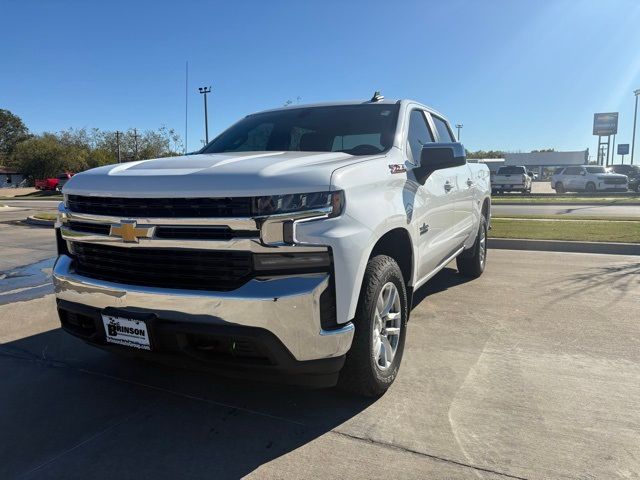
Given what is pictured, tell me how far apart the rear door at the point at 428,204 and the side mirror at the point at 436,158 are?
3.7 inches

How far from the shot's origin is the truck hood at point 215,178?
2580 millimetres

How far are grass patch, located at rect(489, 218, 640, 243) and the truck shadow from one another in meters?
7.72

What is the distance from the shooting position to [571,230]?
35.0 feet

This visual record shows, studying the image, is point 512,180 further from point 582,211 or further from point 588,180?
point 582,211

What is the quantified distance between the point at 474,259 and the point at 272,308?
15.2 ft

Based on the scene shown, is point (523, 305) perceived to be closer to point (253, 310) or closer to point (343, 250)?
point (343, 250)

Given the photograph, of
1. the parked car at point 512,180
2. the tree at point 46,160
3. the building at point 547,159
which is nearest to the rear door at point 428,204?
the parked car at point 512,180

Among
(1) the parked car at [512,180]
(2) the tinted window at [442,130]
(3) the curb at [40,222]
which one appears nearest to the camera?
(2) the tinted window at [442,130]

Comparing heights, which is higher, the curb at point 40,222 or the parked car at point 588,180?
the parked car at point 588,180

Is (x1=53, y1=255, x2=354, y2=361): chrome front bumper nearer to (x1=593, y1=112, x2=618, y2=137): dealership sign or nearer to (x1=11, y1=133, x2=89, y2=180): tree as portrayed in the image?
(x1=11, y1=133, x2=89, y2=180): tree

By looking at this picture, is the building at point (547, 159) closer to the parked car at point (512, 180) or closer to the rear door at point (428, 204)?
the parked car at point (512, 180)

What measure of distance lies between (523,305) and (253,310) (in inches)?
150

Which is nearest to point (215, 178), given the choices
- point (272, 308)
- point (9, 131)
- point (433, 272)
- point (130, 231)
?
point (130, 231)

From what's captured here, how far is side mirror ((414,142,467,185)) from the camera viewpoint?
381 cm
